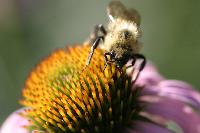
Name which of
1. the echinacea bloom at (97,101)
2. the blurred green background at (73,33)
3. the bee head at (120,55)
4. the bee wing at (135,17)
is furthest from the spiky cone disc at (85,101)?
the blurred green background at (73,33)

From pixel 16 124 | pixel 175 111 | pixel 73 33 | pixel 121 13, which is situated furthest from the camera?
pixel 73 33

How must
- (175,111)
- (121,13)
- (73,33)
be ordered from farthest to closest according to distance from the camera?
(73,33) → (175,111) → (121,13)

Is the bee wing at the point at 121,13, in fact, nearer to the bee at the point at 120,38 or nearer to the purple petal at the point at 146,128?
the bee at the point at 120,38

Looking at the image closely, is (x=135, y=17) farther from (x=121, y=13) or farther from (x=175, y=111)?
(x=175, y=111)

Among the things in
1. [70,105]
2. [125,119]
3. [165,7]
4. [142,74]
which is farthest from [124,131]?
[165,7]

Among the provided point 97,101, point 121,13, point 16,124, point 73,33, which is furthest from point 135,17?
point 73,33

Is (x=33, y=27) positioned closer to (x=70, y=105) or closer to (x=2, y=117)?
(x=2, y=117)
